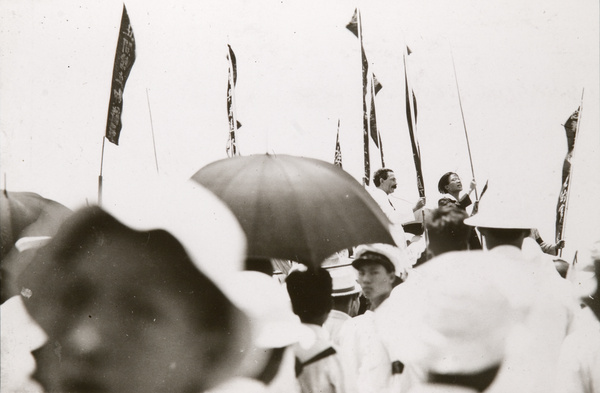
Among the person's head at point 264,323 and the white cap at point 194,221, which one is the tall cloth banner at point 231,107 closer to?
the white cap at point 194,221

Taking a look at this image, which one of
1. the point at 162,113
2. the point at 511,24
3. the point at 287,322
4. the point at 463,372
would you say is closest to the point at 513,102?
the point at 511,24

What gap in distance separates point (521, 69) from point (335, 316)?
177 cm

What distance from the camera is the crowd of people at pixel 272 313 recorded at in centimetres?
290

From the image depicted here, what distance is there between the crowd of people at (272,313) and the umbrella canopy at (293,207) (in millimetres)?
85

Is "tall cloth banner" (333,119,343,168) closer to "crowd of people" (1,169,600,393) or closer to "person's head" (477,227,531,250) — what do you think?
"crowd of people" (1,169,600,393)

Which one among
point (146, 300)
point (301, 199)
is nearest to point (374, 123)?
point (301, 199)

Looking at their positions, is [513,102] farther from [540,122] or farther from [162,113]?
[162,113]

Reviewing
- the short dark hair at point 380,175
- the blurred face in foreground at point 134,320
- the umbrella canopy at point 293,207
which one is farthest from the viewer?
the short dark hair at point 380,175

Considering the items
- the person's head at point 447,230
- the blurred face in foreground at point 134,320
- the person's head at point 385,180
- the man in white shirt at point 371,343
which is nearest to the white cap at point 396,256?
the man in white shirt at point 371,343

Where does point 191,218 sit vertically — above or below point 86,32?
below

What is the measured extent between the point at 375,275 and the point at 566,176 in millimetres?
1279

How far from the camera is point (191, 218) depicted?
2.90 meters

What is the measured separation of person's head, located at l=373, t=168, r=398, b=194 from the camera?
309 centimetres

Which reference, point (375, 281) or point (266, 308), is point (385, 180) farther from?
point (266, 308)
